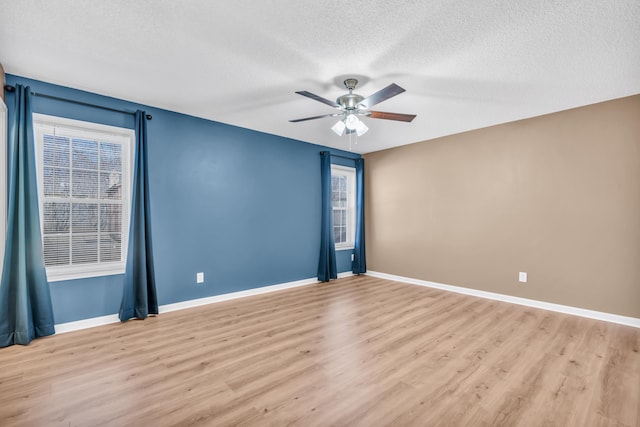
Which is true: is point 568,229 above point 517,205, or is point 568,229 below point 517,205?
below

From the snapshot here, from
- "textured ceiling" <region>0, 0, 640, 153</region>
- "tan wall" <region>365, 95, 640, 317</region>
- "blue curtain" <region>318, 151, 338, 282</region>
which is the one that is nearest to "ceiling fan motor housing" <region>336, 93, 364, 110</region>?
"textured ceiling" <region>0, 0, 640, 153</region>

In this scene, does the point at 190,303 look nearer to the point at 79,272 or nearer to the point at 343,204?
the point at 79,272

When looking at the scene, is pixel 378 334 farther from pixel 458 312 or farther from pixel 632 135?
pixel 632 135

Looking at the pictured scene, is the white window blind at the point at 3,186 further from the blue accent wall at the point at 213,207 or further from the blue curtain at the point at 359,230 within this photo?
the blue curtain at the point at 359,230

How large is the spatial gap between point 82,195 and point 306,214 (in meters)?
3.10

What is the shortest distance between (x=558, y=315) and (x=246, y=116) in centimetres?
463

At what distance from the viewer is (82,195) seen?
10.8 feet

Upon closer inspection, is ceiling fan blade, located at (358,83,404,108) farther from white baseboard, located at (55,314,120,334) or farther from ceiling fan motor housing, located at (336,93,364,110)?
white baseboard, located at (55,314,120,334)

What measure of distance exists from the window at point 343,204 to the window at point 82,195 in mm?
3528

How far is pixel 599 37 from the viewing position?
7.29 ft

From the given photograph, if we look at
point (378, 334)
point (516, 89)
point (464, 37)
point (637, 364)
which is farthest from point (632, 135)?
point (378, 334)

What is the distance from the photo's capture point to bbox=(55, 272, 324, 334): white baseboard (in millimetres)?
3146

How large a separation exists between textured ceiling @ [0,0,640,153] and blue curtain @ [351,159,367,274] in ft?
8.21

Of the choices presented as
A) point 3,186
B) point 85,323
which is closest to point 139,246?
point 85,323
